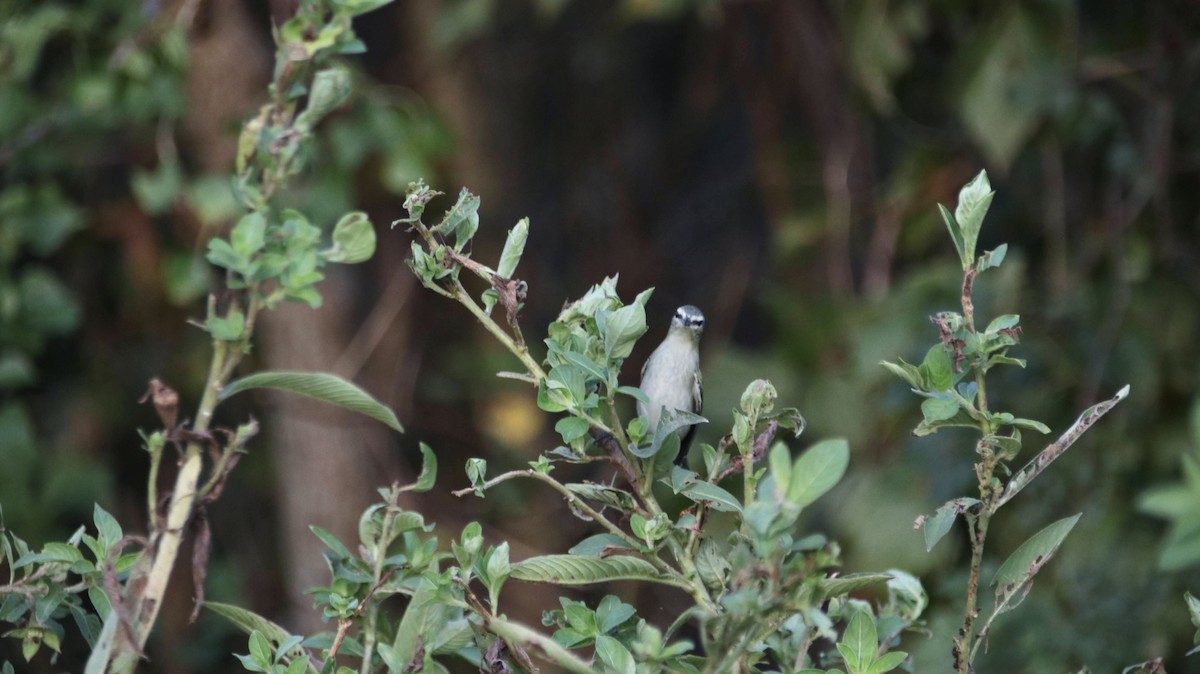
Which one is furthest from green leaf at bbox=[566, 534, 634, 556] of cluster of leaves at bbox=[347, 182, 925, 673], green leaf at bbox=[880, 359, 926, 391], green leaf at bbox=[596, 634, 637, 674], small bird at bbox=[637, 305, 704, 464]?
small bird at bbox=[637, 305, 704, 464]

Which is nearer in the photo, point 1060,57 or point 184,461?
point 184,461

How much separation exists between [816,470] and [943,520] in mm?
273

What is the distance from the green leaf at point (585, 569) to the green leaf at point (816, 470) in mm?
293

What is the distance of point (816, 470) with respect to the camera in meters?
0.95

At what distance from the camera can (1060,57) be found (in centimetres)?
326

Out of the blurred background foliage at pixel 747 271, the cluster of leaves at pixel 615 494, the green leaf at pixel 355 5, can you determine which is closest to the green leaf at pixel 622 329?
the cluster of leaves at pixel 615 494

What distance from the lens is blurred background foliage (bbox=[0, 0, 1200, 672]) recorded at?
2.97m

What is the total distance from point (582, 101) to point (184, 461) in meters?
4.58

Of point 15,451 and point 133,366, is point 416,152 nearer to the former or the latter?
point 15,451

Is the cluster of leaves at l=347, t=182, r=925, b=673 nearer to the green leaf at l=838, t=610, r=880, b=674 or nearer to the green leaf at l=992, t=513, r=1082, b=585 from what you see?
the green leaf at l=838, t=610, r=880, b=674

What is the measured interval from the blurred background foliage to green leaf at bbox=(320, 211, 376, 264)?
4.02ft

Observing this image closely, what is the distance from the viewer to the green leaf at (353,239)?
147 centimetres

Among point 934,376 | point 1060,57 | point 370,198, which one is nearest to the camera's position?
point 934,376

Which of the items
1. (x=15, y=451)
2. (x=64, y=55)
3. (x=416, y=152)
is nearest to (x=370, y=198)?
(x=416, y=152)
